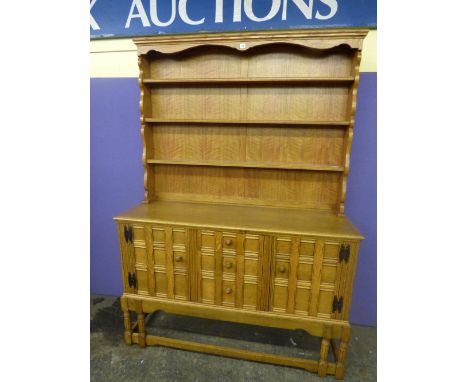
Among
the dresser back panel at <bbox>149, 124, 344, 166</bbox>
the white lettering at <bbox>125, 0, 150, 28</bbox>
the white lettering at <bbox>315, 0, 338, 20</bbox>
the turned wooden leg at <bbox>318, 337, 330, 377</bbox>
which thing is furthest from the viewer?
the white lettering at <bbox>125, 0, 150, 28</bbox>

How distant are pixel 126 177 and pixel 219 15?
5.22 ft

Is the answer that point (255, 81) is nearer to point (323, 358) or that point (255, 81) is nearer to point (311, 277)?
point (311, 277)

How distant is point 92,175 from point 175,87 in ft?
3.93

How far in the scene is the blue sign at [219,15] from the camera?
5.61ft

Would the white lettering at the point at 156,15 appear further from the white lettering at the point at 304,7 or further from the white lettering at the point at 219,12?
the white lettering at the point at 304,7

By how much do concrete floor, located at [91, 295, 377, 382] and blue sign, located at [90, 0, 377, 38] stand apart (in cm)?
248

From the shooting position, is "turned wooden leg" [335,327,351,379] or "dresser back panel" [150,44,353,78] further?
"dresser back panel" [150,44,353,78]

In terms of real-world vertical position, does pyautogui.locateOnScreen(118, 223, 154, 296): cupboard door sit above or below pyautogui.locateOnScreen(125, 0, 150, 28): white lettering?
below

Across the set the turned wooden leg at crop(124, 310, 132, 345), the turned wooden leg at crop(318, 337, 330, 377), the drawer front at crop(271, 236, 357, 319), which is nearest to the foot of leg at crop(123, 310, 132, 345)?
the turned wooden leg at crop(124, 310, 132, 345)

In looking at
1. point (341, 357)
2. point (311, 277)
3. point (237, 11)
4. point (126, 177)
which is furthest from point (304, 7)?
point (341, 357)

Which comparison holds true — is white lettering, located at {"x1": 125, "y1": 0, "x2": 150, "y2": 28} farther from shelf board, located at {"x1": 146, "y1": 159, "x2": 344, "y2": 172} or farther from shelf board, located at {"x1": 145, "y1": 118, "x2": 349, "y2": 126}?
shelf board, located at {"x1": 146, "y1": 159, "x2": 344, "y2": 172}

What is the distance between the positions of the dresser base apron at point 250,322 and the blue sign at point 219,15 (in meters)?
2.09

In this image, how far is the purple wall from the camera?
188 cm

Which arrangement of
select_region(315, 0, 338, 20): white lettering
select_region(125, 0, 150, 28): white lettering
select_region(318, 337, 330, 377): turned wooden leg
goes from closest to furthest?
1. select_region(318, 337, 330, 377): turned wooden leg
2. select_region(315, 0, 338, 20): white lettering
3. select_region(125, 0, 150, 28): white lettering
